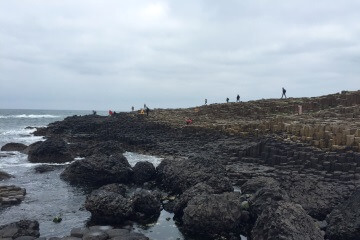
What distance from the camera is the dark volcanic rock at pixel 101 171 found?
20.4m

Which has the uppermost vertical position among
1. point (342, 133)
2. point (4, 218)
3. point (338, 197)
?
point (342, 133)

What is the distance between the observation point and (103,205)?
1360 cm

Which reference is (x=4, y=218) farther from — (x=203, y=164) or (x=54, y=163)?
(x=54, y=163)

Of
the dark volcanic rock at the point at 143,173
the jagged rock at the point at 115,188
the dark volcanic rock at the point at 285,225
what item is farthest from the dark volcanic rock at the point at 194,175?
the dark volcanic rock at the point at 285,225

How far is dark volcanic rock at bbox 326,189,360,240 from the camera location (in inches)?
412

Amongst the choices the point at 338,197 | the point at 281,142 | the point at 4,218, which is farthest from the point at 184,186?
the point at 281,142

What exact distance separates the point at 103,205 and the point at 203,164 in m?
5.75

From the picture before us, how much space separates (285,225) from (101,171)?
1325 centimetres

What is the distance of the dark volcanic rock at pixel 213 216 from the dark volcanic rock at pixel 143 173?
8.23m

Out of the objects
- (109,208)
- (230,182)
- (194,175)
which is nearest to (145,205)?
(109,208)

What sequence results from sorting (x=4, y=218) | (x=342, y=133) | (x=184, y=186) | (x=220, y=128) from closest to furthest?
1. (x=4, y=218)
2. (x=184, y=186)
3. (x=342, y=133)
4. (x=220, y=128)

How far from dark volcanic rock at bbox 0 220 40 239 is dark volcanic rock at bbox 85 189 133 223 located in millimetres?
2131

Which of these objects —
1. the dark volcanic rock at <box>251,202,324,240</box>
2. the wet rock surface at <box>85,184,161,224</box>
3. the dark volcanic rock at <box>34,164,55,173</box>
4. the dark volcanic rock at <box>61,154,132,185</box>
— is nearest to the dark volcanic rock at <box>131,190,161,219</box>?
the wet rock surface at <box>85,184,161,224</box>

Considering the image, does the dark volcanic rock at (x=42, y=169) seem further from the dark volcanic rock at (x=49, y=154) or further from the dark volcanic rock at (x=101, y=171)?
the dark volcanic rock at (x=101, y=171)
